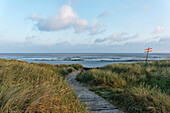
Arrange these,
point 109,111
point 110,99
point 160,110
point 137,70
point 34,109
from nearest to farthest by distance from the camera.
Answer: point 34,109 < point 160,110 < point 109,111 < point 110,99 < point 137,70

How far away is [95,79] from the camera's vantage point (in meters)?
8.39

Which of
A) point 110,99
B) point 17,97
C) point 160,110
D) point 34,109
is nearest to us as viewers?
point 34,109

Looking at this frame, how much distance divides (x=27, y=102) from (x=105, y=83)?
6.03 meters

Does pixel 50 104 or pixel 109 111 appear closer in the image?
pixel 50 104

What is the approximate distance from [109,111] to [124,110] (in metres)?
0.61

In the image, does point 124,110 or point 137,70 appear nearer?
point 124,110

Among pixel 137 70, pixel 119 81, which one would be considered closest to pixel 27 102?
pixel 119 81

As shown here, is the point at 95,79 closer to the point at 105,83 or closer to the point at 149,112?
the point at 105,83

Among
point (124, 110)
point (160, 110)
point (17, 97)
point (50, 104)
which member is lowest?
point (124, 110)

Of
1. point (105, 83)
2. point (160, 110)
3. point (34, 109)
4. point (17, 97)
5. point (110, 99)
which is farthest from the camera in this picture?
point (105, 83)

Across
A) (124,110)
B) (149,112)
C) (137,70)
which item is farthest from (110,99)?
(137,70)

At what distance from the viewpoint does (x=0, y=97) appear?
8.46ft

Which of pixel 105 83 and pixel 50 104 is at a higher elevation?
pixel 50 104

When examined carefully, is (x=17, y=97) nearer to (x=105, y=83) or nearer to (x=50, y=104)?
(x=50, y=104)
